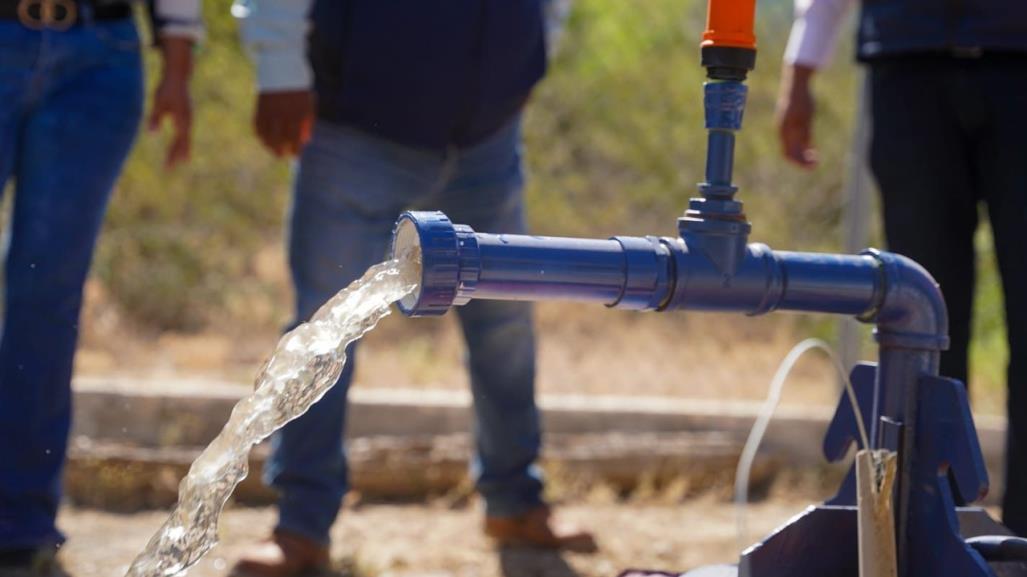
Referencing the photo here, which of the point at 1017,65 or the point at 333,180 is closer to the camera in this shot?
the point at 1017,65

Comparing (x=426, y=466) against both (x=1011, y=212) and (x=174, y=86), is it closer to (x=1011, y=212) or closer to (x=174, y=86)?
(x=174, y=86)

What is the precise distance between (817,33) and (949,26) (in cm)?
50

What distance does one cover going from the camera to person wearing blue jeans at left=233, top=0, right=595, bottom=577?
3.03 metres

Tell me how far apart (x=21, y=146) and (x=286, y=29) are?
2.05ft

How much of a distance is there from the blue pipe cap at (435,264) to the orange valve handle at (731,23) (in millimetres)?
461

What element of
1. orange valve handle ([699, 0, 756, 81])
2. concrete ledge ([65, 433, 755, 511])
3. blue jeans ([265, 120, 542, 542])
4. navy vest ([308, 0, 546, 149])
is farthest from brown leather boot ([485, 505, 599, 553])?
orange valve handle ([699, 0, 756, 81])

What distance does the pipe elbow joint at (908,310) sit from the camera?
1.86m

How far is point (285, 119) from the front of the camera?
3143 mm

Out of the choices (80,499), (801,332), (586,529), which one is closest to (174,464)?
(80,499)

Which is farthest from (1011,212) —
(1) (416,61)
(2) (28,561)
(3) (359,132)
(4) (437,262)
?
(2) (28,561)

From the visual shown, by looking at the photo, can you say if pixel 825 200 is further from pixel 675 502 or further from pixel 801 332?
pixel 675 502

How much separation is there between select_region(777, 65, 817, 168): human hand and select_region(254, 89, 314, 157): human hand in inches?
43.8

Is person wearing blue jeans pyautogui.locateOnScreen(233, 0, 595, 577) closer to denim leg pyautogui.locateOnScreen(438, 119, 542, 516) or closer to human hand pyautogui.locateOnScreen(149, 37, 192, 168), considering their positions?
denim leg pyautogui.locateOnScreen(438, 119, 542, 516)

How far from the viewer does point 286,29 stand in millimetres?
3113
